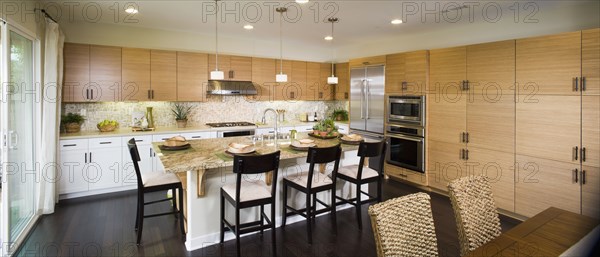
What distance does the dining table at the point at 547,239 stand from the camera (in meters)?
1.56

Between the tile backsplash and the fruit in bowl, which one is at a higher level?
the tile backsplash

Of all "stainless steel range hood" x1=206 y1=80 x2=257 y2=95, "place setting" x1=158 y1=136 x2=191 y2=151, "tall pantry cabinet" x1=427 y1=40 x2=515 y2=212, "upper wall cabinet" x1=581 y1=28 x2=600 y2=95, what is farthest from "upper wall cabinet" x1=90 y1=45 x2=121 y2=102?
"upper wall cabinet" x1=581 y1=28 x2=600 y2=95

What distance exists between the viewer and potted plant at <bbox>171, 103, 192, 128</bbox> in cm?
570

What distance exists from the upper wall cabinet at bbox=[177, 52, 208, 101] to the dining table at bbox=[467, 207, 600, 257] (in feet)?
16.6

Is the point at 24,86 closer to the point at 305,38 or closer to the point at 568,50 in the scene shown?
the point at 305,38

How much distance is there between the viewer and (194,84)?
224 inches

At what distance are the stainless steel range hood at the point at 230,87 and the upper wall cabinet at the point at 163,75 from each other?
612 millimetres

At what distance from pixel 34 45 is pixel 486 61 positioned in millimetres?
5506

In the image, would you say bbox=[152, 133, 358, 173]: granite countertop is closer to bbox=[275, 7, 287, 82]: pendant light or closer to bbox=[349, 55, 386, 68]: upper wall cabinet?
bbox=[275, 7, 287, 82]: pendant light

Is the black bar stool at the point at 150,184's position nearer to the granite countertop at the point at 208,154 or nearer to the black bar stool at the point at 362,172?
the granite countertop at the point at 208,154

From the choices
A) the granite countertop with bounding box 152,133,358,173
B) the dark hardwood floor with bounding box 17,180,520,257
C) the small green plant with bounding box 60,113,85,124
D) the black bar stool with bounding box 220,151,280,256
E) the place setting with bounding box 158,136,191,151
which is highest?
the small green plant with bounding box 60,113,85,124

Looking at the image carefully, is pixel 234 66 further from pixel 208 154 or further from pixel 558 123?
pixel 558 123

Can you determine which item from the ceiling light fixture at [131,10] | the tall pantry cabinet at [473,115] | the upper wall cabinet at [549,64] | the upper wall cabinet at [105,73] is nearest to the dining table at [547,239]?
the upper wall cabinet at [549,64]

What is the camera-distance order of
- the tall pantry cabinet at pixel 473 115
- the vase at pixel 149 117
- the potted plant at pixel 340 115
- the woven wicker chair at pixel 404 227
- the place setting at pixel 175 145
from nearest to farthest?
the woven wicker chair at pixel 404 227 → the place setting at pixel 175 145 → the tall pantry cabinet at pixel 473 115 → the vase at pixel 149 117 → the potted plant at pixel 340 115
